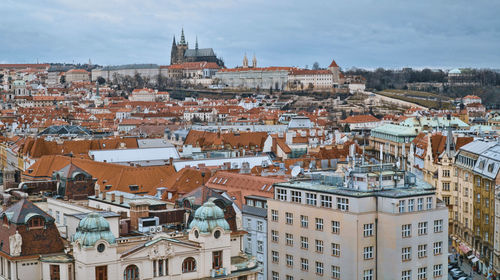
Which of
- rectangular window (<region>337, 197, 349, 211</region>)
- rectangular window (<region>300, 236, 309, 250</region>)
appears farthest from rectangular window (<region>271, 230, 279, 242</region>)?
rectangular window (<region>337, 197, 349, 211</region>)

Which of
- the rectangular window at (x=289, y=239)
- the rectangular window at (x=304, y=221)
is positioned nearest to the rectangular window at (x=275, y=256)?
the rectangular window at (x=289, y=239)

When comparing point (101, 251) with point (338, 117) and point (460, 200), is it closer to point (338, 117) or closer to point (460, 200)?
point (460, 200)

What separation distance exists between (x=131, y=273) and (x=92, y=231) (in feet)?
8.54

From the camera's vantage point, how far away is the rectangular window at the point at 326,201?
130 feet

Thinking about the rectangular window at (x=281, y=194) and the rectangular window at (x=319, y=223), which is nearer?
the rectangular window at (x=319, y=223)

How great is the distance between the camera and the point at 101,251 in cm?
2973

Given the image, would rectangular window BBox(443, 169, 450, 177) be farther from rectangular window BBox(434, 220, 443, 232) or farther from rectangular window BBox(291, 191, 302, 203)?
rectangular window BBox(291, 191, 302, 203)

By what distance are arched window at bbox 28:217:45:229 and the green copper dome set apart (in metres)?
Answer: 6.15

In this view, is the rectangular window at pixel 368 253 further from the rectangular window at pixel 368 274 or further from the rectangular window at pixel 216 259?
the rectangular window at pixel 216 259

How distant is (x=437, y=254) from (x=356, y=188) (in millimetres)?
5237

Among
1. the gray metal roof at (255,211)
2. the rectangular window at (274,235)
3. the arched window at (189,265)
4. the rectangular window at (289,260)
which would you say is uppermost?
the arched window at (189,265)

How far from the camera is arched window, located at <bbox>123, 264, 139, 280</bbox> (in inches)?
1209

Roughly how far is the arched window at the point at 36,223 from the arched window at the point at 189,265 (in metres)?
6.00

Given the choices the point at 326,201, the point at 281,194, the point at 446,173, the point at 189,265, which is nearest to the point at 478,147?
the point at 446,173
